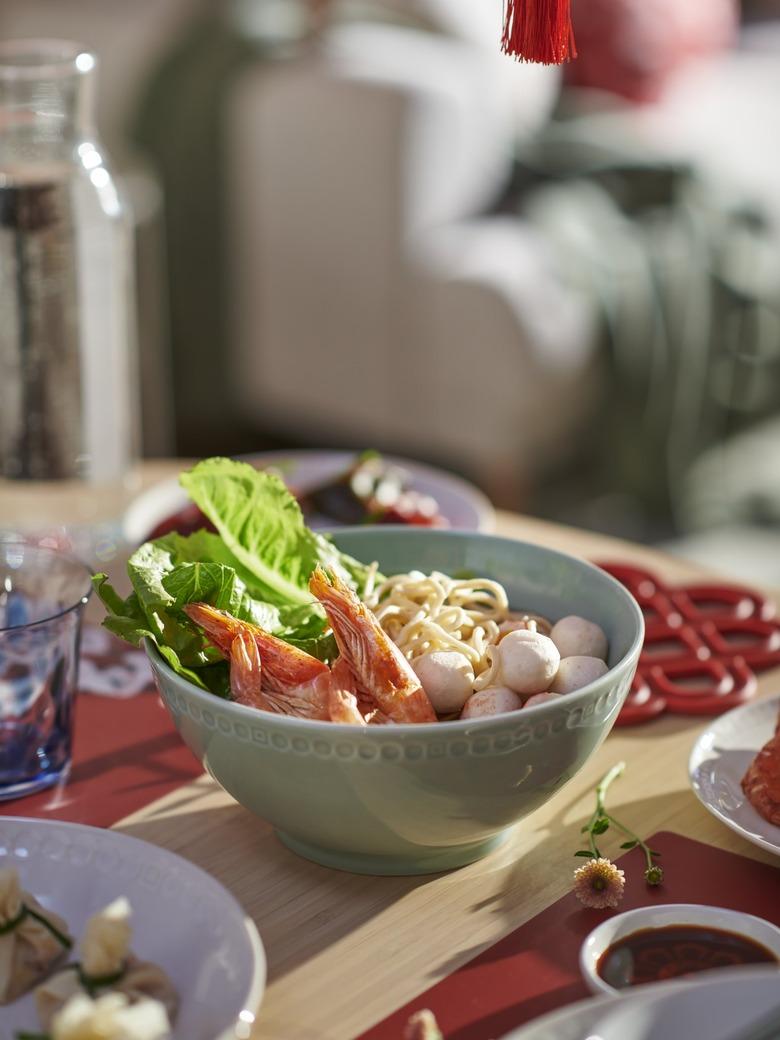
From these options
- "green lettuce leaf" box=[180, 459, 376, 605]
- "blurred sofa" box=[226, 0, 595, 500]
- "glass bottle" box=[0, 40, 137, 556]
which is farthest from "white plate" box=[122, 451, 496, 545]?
"blurred sofa" box=[226, 0, 595, 500]

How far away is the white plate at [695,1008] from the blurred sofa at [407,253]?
87.3 inches

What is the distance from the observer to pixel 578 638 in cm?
83

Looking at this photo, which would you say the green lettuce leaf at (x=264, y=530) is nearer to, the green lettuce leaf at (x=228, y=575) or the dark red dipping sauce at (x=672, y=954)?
the green lettuce leaf at (x=228, y=575)

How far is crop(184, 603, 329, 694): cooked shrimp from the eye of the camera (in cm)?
76

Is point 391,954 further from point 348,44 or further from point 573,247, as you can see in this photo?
point 348,44

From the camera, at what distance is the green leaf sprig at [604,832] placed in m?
0.78

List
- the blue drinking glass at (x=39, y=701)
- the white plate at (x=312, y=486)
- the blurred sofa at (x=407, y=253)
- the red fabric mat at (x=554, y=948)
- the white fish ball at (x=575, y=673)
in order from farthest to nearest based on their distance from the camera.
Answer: the blurred sofa at (x=407, y=253) < the white plate at (x=312, y=486) < the blue drinking glass at (x=39, y=701) < the white fish ball at (x=575, y=673) < the red fabric mat at (x=554, y=948)

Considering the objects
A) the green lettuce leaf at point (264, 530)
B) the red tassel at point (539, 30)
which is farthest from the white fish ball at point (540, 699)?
the red tassel at point (539, 30)

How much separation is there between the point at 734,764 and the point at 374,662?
Answer: 0.28 m

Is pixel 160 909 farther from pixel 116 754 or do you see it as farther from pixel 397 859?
pixel 116 754

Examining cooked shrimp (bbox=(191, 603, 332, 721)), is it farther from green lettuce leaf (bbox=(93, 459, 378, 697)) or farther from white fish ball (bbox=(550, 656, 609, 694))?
Answer: white fish ball (bbox=(550, 656, 609, 694))

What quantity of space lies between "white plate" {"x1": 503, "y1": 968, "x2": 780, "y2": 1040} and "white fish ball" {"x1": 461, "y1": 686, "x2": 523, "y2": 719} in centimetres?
18

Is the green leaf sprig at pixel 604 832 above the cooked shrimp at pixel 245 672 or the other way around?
the other way around

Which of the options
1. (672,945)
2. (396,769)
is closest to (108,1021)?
(396,769)
